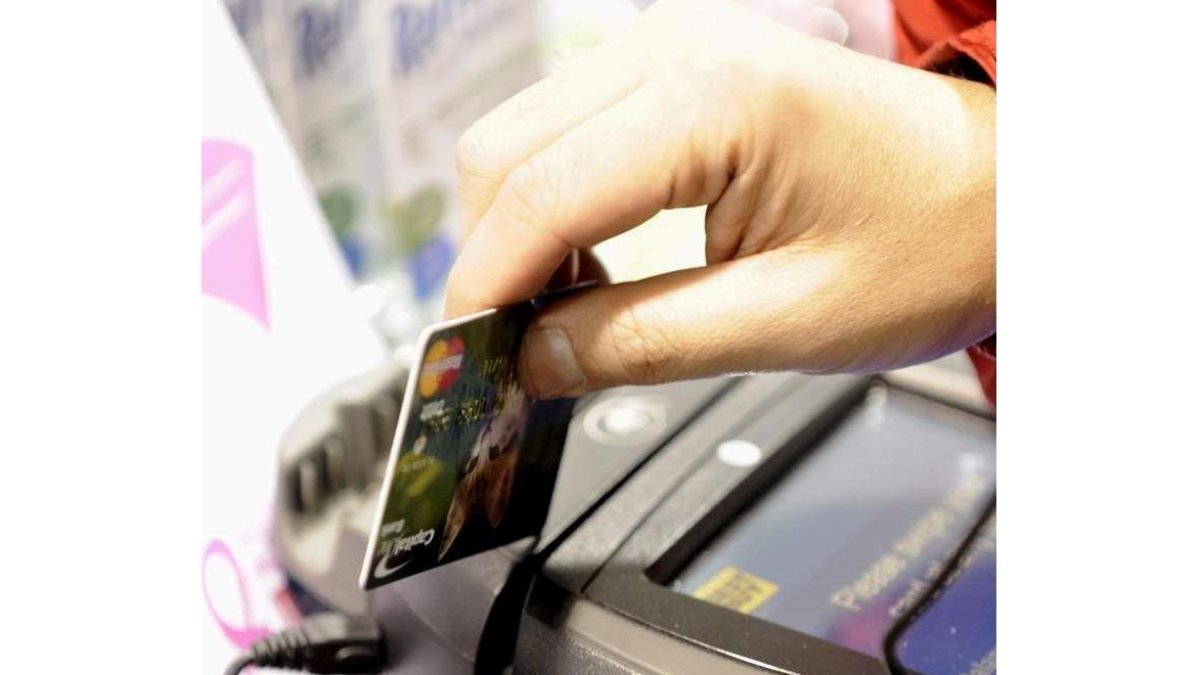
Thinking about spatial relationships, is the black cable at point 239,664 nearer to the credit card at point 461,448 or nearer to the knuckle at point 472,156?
the credit card at point 461,448

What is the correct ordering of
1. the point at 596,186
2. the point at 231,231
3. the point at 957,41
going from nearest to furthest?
the point at 596,186 < the point at 957,41 < the point at 231,231

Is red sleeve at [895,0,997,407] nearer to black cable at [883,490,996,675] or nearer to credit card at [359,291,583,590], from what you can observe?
black cable at [883,490,996,675]

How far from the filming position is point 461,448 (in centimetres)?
61

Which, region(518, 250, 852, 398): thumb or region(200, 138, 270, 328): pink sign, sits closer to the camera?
region(518, 250, 852, 398): thumb

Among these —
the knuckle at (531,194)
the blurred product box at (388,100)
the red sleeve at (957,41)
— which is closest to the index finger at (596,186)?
the knuckle at (531,194)

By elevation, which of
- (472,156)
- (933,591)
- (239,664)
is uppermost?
(472,156)

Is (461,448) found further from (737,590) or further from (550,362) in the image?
(737,590)

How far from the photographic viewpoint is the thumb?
606 mm

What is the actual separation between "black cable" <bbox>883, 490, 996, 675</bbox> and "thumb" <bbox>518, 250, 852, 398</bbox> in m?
0.18

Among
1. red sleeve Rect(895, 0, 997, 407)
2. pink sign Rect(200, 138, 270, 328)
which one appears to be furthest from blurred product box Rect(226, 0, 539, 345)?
red sleeve Rect(895, 0, 997, 407)

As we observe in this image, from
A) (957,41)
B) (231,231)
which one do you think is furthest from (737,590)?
(231,231)

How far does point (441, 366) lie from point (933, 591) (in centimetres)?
35

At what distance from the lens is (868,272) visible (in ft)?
2.00

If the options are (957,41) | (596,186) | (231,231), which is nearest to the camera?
(596,186)
